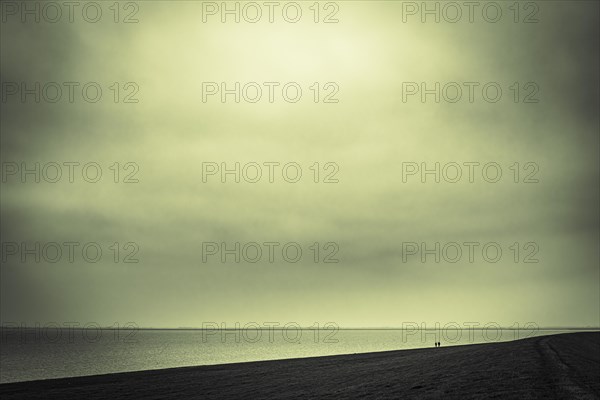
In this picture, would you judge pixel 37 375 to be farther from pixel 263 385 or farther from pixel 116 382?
pixel 263 385

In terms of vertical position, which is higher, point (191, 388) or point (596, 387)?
point (596, 387)

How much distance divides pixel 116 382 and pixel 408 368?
29.1 m

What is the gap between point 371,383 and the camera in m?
46.4

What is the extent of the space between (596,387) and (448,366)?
683 inches

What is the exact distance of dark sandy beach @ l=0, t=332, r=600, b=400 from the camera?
118 ft

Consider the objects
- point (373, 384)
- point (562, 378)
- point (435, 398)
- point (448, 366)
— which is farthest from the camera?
point (448, 366)

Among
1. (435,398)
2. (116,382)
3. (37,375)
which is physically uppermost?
(435,398)

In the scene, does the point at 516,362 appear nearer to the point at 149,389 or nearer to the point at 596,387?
the point at 596,387

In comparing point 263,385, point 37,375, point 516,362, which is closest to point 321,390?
point 263,385

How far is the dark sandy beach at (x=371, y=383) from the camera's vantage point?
118ft

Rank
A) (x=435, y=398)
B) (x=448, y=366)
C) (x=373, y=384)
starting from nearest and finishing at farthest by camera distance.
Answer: (x=435, y=398) < (x=373, y=384) < (x=448, y=366)

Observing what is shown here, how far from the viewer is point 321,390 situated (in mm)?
45594

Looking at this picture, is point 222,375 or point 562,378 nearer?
point 562,378

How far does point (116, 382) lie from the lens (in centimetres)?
6247
